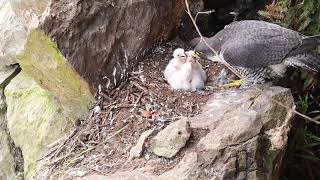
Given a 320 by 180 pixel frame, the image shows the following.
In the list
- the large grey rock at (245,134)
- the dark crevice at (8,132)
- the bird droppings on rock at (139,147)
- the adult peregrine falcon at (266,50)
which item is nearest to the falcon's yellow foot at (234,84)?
the adult peregrine falcon at (266,50)

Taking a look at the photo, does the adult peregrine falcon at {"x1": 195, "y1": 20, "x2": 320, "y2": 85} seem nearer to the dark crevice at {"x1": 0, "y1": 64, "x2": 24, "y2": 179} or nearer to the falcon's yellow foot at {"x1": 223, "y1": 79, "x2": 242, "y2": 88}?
the falcon's yellow foot at {"x1": 223, "y1": 79, "x2": 242, "y2": 88}

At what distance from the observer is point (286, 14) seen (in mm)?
4414

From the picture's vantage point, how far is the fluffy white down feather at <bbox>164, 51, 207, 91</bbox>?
399cm

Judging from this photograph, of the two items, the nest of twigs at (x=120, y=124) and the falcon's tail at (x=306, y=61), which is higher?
the nest of twigs at (x=120, y=124)

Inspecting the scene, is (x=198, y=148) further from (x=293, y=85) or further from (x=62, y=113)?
(x=293, y=85)

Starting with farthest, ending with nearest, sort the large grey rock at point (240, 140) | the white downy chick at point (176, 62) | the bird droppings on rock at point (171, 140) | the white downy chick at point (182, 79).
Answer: the white downy chick at point (176, 62) < the white downy chick at point (182, 79) < the bird droppings on rock at point (171, 140) < the large grey rock at point (240, 140)

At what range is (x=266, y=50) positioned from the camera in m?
3.85

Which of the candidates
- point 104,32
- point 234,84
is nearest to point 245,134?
point 234,84

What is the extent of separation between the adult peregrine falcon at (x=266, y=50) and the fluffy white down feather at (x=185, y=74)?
22cm

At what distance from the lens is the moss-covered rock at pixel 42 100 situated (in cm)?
390

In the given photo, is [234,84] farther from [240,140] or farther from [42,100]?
[42,100]

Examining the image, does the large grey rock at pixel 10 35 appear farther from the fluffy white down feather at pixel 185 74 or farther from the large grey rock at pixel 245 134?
the large grey rock at pixel 245 134

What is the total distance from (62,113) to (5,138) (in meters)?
0.75

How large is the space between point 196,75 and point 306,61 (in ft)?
2.46
